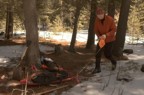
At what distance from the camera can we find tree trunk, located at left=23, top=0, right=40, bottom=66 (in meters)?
9.42

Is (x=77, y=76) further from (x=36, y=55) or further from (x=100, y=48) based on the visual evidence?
(x=36, y=55)

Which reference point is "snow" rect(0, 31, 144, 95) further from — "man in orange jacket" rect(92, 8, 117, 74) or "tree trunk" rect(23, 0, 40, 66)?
"tree trunk" rect(23, 0, 40, 66)

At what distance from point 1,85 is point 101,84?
8.89 ft

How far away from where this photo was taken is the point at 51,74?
7996mm

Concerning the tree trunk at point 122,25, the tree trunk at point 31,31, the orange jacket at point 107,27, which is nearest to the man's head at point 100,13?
the orange jacket at point 107,27

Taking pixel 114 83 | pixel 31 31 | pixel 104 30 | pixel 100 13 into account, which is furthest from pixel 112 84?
pixel 31 31

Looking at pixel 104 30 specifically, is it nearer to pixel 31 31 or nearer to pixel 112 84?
pixel 112 84

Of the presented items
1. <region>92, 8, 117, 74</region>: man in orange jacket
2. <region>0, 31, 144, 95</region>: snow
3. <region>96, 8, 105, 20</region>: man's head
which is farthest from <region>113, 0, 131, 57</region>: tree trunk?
<region>96, 8, 105, 20</region>: man's head

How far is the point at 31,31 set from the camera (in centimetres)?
952

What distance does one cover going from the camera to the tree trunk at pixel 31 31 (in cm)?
942

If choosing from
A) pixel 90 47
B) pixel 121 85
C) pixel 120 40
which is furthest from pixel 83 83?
pixel 90 47

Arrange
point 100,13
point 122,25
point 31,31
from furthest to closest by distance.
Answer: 1. point 122,25
2. point 31,31
3. point 100,13

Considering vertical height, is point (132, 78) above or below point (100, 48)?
below

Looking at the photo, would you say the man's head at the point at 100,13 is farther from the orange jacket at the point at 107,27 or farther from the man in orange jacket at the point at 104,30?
the orange jacket at the point at 107,27
